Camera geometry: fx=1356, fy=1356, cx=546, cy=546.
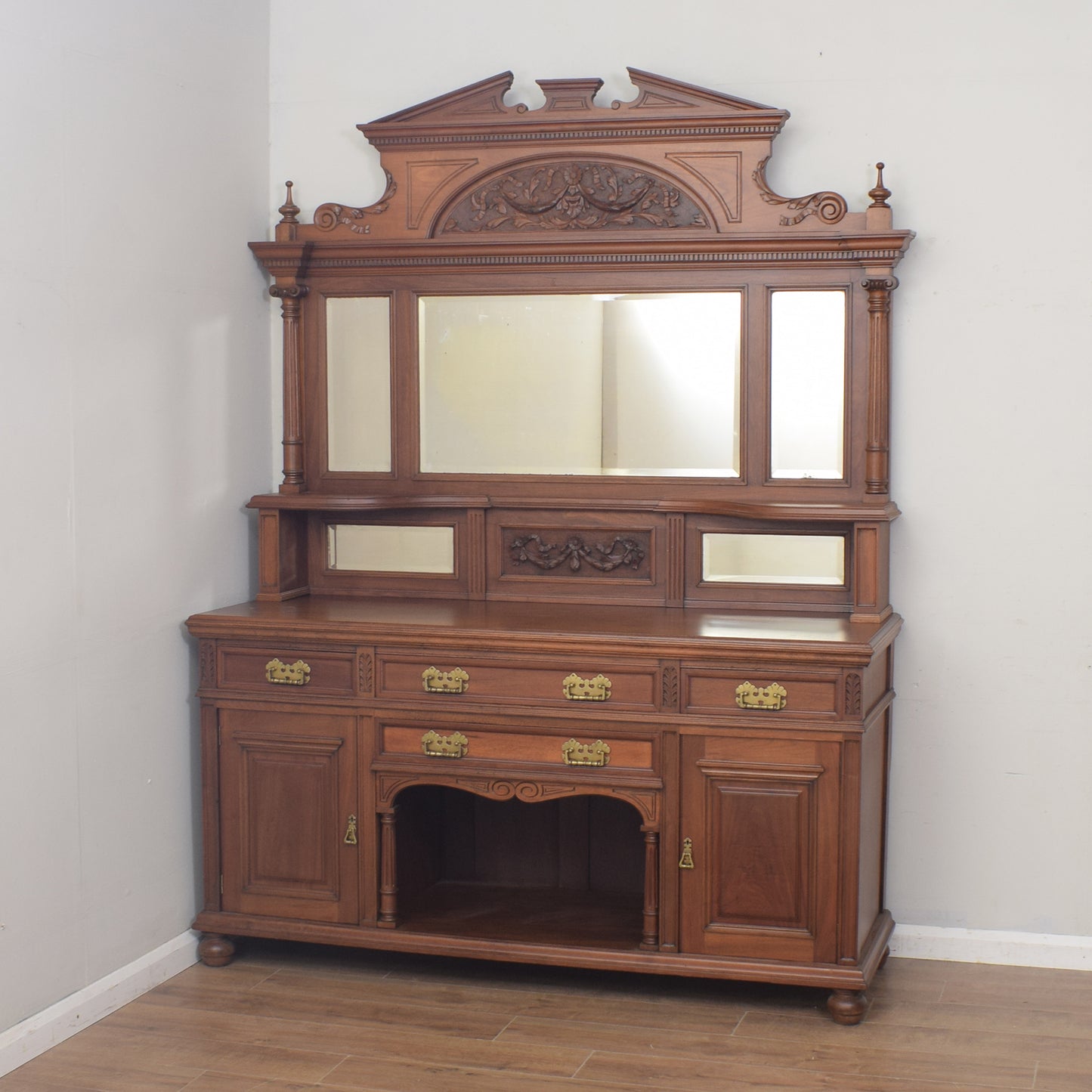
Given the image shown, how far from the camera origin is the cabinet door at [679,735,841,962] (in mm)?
3223

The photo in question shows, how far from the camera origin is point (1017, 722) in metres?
3.65

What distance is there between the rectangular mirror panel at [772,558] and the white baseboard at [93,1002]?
1735mm

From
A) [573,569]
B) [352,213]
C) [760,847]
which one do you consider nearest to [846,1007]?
[760,847]

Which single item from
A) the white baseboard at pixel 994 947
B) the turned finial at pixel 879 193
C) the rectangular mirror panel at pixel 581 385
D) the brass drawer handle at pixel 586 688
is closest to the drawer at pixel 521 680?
the brass drawer handle at pixel 586 688

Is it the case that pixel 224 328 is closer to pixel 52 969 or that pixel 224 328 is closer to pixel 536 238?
pixel 536 238

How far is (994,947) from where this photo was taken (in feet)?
12.1

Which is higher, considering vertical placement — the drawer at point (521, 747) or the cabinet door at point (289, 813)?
the drawer at point (521, 747)

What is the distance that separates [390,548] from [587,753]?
0.99m

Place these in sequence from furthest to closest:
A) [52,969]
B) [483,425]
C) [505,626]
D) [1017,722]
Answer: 1. [483,425]
2. [1017,722]
3. [505,626]
4. [52,969]

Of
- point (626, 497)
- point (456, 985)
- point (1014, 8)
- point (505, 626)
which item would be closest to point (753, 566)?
point (626, 497)

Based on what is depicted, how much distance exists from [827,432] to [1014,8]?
3.92 feet

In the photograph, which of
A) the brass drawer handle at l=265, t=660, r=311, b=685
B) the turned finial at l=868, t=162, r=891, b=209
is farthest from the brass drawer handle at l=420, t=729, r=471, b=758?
the turned finial at l=868, t=162, r=891, b=209

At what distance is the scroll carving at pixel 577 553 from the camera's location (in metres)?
3.80

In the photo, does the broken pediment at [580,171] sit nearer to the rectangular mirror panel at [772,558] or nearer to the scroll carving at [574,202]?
the scroll carving at [574,202]
